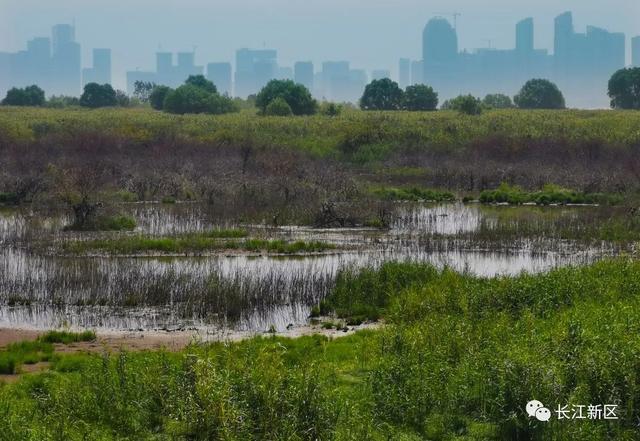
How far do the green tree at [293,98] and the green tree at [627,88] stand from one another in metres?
33.5

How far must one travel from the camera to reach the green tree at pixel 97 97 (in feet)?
331

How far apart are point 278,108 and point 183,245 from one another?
51.2m

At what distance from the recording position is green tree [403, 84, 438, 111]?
9325cm

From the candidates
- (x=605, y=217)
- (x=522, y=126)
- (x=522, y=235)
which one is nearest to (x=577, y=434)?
(x=522, y=235)

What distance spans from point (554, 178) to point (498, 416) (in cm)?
3395

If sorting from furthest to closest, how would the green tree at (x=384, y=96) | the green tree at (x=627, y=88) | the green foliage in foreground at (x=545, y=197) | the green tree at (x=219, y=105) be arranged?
the green tree at (x=627, y=88) < the green tree at (x=384, y=96) < the green tree at (x=219, y=105) < the green foliage in foreground at (x=545, y=197)

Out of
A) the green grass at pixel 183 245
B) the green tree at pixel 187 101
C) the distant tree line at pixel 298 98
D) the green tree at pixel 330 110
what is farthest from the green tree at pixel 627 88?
the green grass at pixel 183 245

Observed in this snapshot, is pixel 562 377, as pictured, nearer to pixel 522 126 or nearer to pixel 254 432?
pixel 254 432

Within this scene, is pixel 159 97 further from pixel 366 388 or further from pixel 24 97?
pixel 366 388

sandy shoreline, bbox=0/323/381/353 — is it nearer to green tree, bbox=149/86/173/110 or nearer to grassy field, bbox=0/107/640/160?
grassy field, bbox=0/107/640/160

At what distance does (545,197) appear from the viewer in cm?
4078

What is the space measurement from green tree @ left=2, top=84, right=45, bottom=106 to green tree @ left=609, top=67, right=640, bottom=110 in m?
59.7

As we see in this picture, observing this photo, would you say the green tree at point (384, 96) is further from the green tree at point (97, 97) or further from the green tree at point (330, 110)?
the green tree at point (97, 97)

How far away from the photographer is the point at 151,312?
66.2 feet
